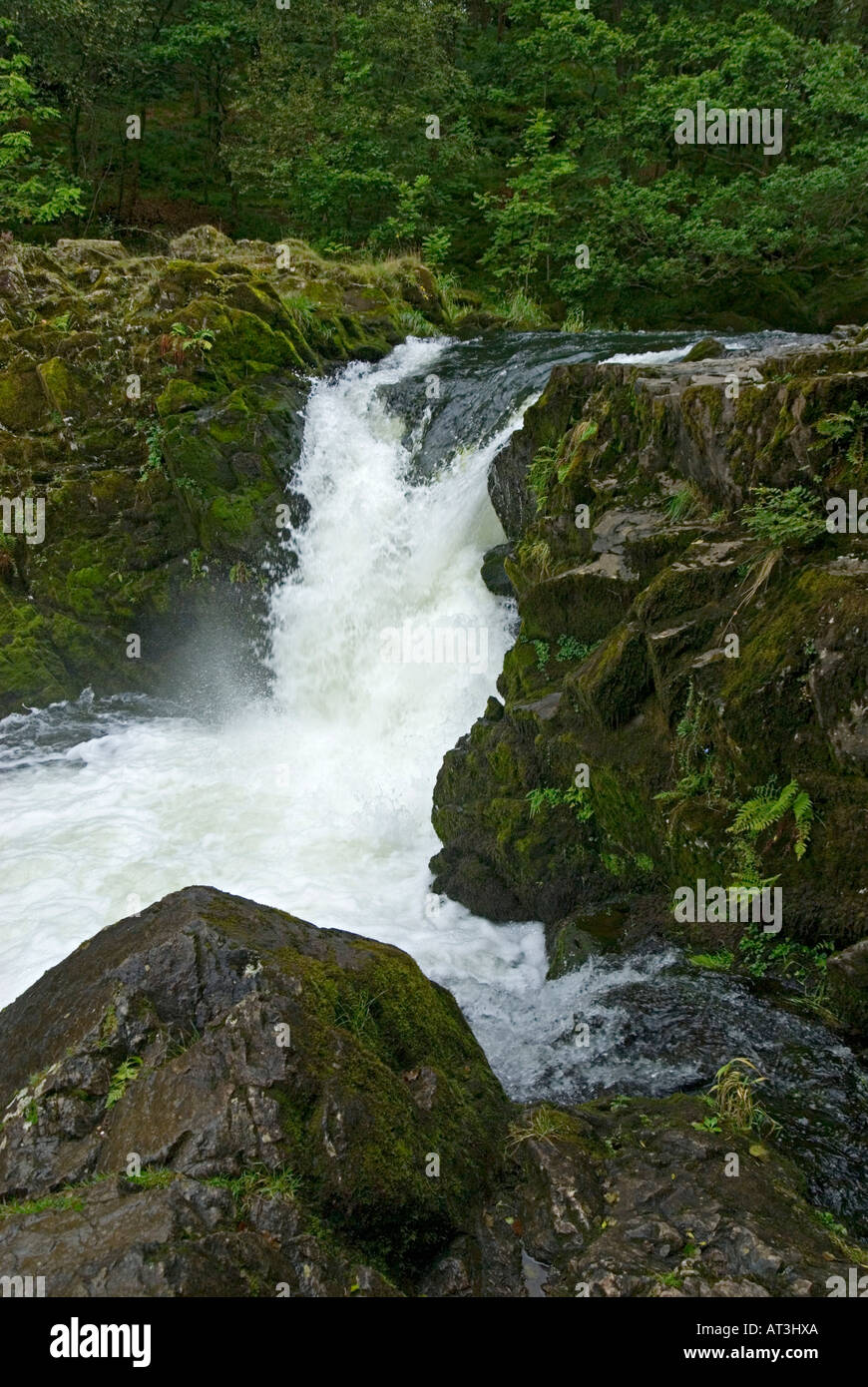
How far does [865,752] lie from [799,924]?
1002 millimetres

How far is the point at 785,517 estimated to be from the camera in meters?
5.12

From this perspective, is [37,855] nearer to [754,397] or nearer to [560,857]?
[560,857]

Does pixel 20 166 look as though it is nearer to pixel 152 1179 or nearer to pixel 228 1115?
pixel 228 1115

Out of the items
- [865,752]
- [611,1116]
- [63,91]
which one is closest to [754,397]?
[865,752]

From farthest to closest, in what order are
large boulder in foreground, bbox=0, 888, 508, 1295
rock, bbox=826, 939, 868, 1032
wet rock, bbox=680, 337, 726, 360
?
wet rock, bbox=680, 337, 726, 360 < rock, bbox=826, 939, 868, 1032 < large boulder in foreground, bbox=0, 888, 508, 1295

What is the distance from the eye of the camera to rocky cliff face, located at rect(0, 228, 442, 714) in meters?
11.0

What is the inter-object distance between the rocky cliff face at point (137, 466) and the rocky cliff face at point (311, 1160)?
24.6 ft

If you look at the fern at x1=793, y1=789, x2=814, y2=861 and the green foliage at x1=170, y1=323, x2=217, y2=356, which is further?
the green foliage at x1=170, y1=323, x2=217, y2=356
